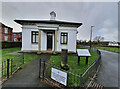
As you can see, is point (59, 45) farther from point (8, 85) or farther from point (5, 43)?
point (5, 43)

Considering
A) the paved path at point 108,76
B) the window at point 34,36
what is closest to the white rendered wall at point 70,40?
the window at point 34,36

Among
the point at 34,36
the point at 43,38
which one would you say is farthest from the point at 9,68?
the point at 34,36

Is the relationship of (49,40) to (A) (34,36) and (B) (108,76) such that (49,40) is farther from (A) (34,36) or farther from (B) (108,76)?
(B) (108,76)

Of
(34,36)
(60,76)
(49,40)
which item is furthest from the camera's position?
(49,40)

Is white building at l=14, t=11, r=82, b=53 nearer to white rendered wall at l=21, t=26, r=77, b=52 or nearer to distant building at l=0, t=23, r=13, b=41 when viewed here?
white rendered wall at l=21, t=26, r=77, b=52

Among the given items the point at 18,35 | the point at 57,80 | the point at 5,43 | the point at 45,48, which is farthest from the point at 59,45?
the point at 18,35

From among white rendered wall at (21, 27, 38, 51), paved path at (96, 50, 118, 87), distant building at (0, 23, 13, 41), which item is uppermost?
distant building at (0, 23, 13, 41)

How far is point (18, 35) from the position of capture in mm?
38312

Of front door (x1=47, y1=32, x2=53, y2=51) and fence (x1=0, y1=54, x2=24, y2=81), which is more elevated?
front door (x1=47, y1=32, x2=53, y2=51)

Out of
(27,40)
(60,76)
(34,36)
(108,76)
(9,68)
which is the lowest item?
(108,76)

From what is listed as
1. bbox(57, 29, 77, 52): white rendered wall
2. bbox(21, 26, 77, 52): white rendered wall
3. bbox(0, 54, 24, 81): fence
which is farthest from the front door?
bbox(0, 54, 24, 81): fence

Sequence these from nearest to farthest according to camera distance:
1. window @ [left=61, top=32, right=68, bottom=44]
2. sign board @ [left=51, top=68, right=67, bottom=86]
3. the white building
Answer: sign board @ [left=51, top=68, right=67, bottom=86], the white building, window @ [left=61, top=32, right=68, bottom=44]

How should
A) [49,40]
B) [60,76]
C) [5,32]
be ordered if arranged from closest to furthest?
[60,76] < [49,40] < [5,32]

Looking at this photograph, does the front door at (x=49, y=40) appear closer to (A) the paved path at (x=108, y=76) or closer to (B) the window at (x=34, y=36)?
(B) the window at (x=34, y=36)
